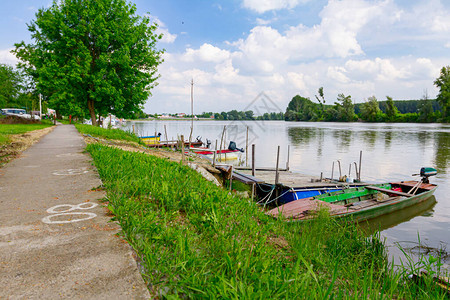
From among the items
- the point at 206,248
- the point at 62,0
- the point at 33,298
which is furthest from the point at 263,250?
the point at 62,0

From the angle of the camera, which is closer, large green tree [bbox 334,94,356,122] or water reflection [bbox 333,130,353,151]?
water reflection [bbox 333,130,353,151]

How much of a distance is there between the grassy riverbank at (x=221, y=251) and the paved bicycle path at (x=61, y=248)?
0.66 ft

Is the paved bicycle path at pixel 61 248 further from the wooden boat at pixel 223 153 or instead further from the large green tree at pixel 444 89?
the large green tree at pixel 444 89

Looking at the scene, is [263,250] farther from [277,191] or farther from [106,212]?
[277,191]

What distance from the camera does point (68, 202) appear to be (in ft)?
13.2

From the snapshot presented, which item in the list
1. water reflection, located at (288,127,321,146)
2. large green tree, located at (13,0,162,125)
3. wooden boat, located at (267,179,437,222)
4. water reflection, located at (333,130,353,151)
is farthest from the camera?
water reflection, located at (288,127,321,146)

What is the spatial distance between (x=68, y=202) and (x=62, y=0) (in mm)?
29351

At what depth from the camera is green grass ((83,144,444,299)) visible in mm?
2183

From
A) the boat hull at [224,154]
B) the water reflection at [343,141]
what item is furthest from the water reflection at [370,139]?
the boat hull at [224,154]

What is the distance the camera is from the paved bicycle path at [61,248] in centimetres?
202

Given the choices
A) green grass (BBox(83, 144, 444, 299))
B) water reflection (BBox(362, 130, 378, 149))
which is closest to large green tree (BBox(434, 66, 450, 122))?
water reflection (BBox(362, 130, 378, 149))

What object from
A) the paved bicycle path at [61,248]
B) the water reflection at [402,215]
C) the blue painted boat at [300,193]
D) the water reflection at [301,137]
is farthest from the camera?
the water reflection at [301,137]

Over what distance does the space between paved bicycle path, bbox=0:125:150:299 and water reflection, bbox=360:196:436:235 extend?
10269 mm

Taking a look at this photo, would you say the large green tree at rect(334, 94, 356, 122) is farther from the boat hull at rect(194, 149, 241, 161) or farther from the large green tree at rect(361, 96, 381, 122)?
the boat hull at rect(194, 149, 241, 161)
